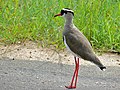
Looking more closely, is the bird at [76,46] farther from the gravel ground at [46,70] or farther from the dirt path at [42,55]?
the dirt path at [42,55]

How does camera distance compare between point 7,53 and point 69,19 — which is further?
point 7,53

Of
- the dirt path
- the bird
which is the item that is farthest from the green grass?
the bird

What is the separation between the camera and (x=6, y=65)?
727cm

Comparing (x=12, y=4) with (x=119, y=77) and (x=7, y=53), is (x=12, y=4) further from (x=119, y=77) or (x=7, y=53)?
(x=119, y=77)

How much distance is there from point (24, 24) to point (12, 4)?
0.78 metres

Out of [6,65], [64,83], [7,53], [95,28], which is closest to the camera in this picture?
[64,83]

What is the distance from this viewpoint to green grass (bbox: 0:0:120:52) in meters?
8.16

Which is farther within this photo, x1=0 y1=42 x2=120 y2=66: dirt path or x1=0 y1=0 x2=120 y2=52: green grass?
x1=0 y1=0 x2=120 y2=52: green grass

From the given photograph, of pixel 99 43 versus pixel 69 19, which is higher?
pixel 69 19

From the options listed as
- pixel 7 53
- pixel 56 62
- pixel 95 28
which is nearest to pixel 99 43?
pixel 95 28

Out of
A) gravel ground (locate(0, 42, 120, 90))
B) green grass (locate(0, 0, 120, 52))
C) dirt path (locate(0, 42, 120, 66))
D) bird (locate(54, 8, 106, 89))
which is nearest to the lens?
bird (locate(54, 8, 106, 89))

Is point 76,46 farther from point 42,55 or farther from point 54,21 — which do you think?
point 54,21

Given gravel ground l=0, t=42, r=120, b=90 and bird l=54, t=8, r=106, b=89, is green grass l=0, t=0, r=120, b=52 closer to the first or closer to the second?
gravel ground l=0, t=42, r=120, b=90

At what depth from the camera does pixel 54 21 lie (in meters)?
8.62
